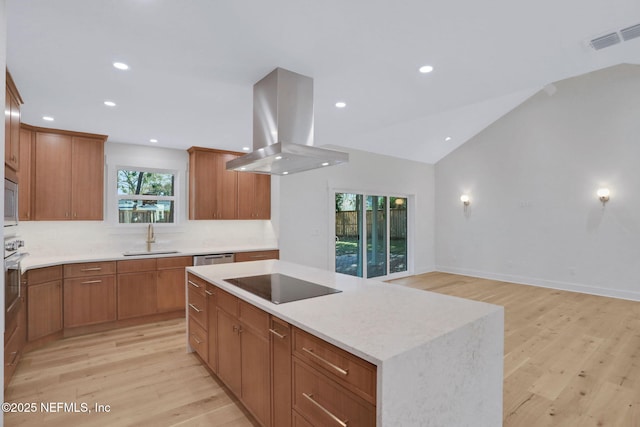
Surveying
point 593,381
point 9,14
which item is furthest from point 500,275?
point 9,14

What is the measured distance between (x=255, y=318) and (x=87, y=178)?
353 cm

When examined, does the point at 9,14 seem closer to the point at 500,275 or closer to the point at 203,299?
the point at 203,299

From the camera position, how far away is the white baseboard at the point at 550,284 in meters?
5.32

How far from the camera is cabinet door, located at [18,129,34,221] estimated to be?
359 cm

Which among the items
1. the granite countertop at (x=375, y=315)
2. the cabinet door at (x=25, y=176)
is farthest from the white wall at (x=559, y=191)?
the cabinet door at (x=25, y=176)

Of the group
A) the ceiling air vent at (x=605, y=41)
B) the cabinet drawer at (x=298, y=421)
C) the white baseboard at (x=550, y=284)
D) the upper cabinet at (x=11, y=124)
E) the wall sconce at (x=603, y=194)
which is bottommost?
the white baseboard at (x=550, y=284)

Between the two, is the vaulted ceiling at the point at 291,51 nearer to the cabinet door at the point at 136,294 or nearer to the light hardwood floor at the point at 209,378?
the cabinet door at the point at 136,294

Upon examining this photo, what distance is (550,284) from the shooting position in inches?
239

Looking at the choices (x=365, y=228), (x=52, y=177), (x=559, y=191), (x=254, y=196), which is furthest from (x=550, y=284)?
(x=52, y=177)

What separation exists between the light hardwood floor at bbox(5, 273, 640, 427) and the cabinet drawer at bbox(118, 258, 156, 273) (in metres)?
0.73

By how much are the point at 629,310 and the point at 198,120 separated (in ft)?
21.5

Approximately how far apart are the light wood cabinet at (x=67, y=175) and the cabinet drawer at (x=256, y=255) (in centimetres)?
190

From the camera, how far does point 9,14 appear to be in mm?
1743

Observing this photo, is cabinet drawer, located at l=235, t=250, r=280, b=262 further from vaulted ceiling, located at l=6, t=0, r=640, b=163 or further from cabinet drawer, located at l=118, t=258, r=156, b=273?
vaulted ceiling, located at l=6, t=0, r=640, b=163
